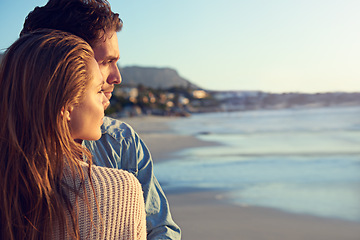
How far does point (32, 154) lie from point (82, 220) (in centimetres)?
19

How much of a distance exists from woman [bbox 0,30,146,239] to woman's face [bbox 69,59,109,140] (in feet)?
0.15

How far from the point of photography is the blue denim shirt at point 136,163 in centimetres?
151

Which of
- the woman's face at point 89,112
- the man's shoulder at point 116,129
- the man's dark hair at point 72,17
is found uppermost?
the man's dark hair at point 72,17

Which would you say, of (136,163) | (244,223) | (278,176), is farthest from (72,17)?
(278,176)

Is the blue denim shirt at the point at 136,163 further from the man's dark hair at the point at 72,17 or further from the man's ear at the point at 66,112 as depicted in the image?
the man's ear at the point at 66,112

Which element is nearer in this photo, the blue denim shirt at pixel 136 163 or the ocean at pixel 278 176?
the blue denim shirt at pixel 136 163

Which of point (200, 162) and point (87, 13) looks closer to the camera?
point (87, 13)

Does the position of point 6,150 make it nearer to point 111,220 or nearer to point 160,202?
point 111,220

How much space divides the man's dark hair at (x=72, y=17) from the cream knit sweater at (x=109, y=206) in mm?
804

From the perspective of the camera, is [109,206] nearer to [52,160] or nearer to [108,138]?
[52,160]

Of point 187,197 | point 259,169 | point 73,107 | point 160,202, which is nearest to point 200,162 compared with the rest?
point 259,169

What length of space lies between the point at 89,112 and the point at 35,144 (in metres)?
0.18

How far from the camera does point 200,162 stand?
6.76 metres

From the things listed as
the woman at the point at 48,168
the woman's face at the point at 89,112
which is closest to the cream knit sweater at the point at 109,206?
the woman at the point at 48,168
